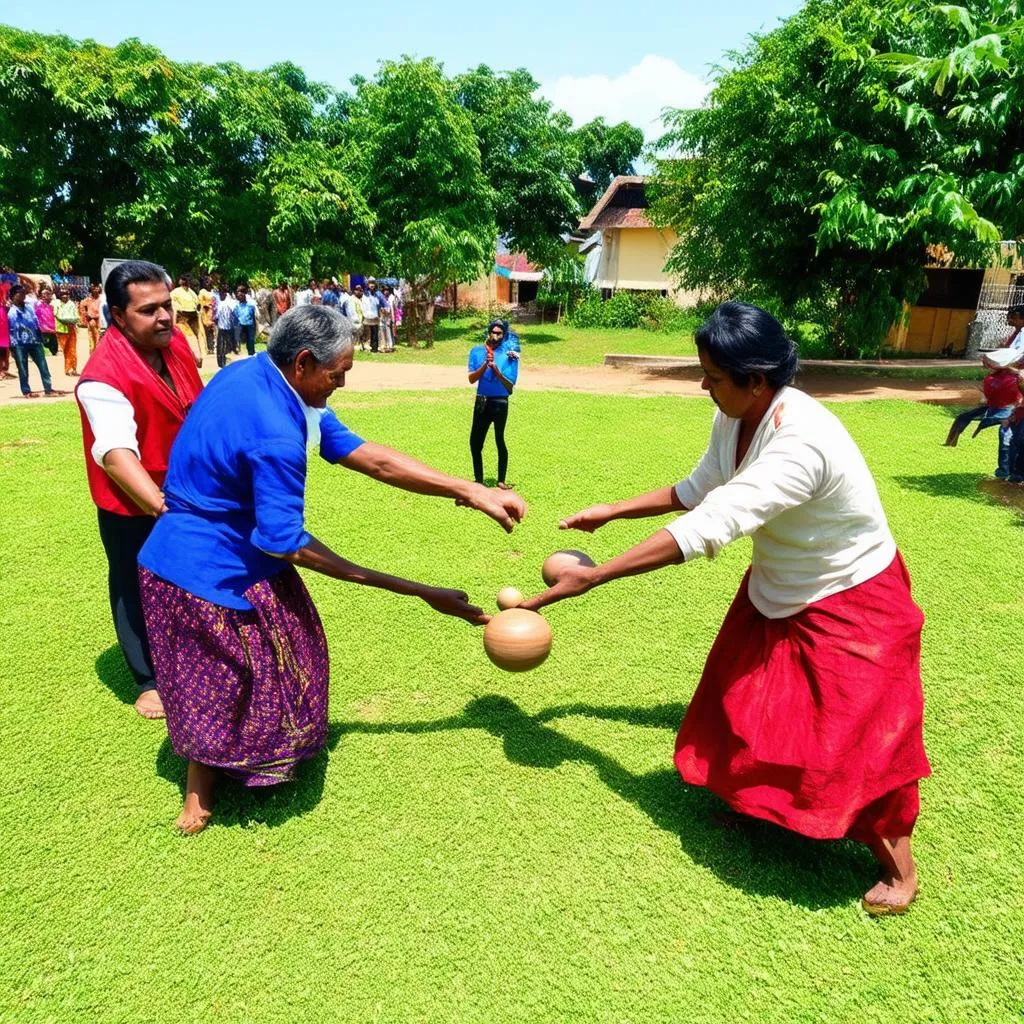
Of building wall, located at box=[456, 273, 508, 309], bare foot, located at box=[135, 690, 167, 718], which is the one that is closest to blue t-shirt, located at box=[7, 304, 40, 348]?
bare foot, located at box=[135, 690, 167, 718]

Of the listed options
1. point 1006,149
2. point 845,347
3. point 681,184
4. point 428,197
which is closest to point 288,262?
point 428,197

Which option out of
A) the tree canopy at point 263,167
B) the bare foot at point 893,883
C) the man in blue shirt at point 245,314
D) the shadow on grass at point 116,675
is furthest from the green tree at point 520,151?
the bare foot at point 893,883

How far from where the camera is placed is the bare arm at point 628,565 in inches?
106

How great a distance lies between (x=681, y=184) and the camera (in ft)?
84.5

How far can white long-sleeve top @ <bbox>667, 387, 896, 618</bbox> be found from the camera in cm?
262

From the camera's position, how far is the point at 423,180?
938 inches

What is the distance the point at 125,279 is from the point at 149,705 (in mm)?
2225

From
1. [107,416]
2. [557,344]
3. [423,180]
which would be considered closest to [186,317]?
[423,180]

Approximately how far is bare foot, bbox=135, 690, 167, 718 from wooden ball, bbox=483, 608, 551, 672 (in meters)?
1.94

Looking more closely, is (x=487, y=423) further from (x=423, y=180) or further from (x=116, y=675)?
(x=423, y=180)

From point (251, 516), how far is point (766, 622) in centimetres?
210

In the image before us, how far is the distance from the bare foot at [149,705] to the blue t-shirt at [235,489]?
1.37 m

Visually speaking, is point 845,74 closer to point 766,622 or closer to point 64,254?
point 766,622

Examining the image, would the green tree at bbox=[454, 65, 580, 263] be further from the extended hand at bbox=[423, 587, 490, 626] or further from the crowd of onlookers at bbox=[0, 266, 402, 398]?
the extended hand at bbox=[423, 587, 490, 626]
